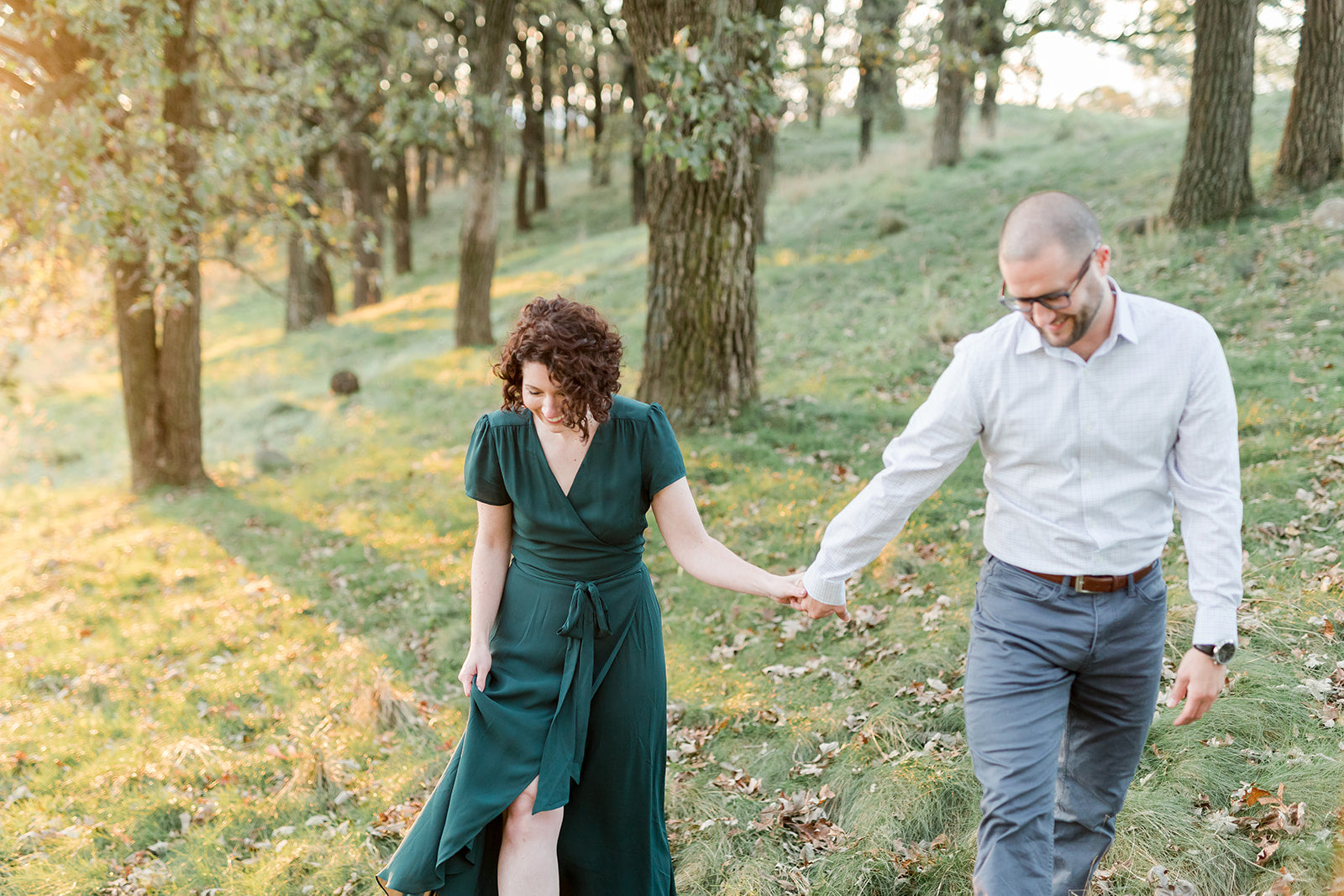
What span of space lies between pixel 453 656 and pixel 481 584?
12.2 ft

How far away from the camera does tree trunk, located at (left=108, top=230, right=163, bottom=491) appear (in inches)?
451

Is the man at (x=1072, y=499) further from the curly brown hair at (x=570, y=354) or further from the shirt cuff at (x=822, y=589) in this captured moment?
the curly brown hair at (x=570, y=354)

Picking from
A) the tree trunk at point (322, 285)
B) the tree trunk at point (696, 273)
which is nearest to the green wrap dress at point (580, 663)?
the tree trunk at point (696, 273)

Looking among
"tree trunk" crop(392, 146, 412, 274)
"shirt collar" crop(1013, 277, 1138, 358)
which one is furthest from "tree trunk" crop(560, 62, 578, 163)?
"shirt collar" crop(1013, 277, 1138, 358)

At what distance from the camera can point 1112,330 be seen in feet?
8.95

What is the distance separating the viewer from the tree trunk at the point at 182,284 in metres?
10.7

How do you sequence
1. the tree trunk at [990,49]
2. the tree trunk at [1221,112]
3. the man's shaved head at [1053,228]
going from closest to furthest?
the man's shaved head at [1053,228] → the tree trunk at [1221,112] → the tree trunk at [990,49]

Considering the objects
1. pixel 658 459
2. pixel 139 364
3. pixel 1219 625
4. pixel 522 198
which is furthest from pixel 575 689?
pixel 522 198

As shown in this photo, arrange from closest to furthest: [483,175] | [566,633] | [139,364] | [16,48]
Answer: [566,633] → [16,48] → [139,364] → [483,175]

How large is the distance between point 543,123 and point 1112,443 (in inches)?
1261

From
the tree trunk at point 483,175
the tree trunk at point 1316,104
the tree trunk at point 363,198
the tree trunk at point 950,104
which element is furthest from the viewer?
the tree trunk at point 363,198

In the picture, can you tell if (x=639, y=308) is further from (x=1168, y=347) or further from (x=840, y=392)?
(x=1168, y=347)

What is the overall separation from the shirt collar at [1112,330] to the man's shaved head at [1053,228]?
0.61 ft

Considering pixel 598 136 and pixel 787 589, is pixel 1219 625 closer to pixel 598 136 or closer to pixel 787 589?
pixel 787 589
